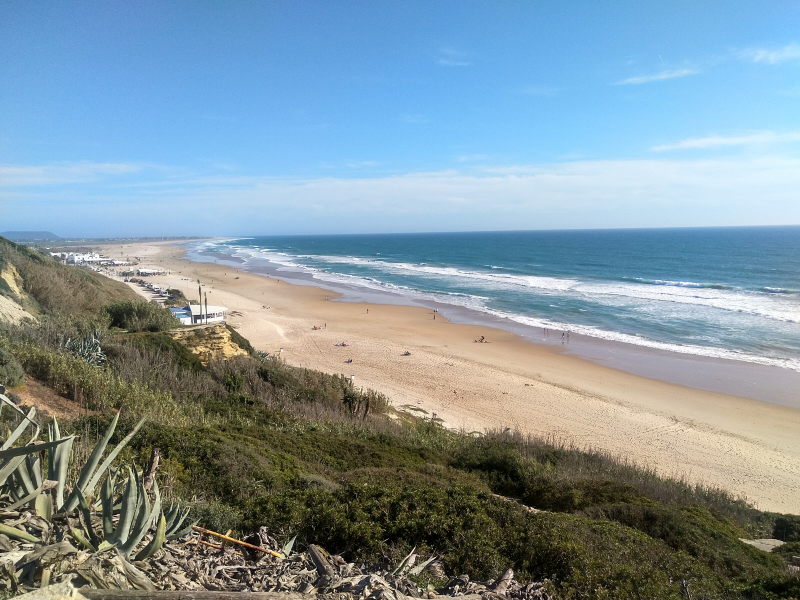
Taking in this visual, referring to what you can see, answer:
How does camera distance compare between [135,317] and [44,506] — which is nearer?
[44,506]

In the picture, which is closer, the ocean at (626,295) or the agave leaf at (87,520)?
the agave leaf at (87,520)

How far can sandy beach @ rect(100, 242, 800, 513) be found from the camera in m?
13.4

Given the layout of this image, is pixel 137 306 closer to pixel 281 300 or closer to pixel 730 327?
pixel 281 300

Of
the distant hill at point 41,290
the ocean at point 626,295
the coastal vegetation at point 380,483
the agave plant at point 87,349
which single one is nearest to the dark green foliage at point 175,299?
the distant hill at point 41,290

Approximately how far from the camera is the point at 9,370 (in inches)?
287

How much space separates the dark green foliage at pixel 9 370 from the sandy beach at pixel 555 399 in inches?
404

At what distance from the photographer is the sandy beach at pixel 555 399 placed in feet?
43.9

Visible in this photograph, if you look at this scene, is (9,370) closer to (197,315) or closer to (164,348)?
(164,348)

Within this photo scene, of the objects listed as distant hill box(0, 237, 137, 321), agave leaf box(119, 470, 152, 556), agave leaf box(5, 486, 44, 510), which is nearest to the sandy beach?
distant hill box(0, 237, 137, 321)

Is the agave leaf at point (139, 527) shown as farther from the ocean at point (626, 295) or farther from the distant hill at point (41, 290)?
the ocean at point (626, 295)

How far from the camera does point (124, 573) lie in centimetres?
230

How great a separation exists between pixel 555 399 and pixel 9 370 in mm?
16117

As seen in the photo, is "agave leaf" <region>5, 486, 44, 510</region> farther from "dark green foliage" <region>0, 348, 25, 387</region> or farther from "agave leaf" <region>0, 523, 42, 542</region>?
"dark green foliage" <region>0, 348, 25, 387</region>

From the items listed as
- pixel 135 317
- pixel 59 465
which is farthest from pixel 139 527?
pixel 135 317
